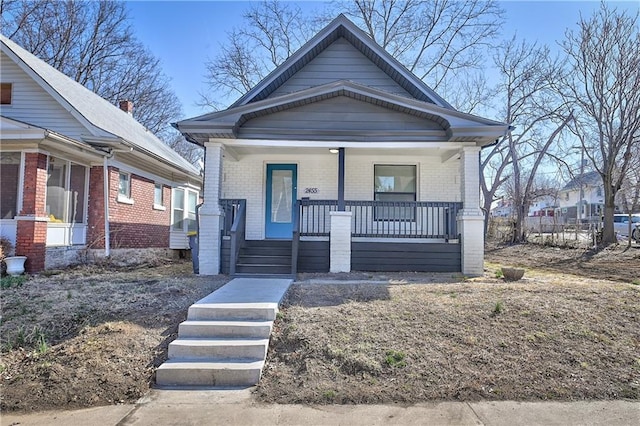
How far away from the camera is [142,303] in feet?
20.0

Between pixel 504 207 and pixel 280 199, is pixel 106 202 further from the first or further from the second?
pixel 504 207

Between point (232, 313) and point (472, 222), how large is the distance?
6126 millimetres

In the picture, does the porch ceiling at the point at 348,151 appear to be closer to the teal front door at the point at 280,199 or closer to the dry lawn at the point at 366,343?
the teal front door at the point at 280,199

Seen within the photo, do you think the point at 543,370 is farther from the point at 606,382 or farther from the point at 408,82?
the point at 408,82

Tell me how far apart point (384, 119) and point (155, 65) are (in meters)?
27.6

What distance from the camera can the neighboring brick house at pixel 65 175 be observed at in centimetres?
905

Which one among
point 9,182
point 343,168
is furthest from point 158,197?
point 343,168

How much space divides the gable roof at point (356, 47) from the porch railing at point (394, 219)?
3081 mm

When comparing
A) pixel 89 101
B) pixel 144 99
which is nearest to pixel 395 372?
pixel 89 101

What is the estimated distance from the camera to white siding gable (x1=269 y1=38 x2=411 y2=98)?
1149 cm

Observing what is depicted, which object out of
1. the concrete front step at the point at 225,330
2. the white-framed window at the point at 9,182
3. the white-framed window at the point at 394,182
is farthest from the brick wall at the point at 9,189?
the white-framed window at the point at 394,182

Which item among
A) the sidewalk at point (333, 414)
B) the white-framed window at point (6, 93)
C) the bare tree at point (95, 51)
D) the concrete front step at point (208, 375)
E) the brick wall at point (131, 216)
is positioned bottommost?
the sidewalk at point (333, 414)

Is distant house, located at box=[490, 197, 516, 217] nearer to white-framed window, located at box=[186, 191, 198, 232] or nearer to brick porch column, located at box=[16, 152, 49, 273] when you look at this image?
white-framed window, located at box=[186, 191, 198, 232]

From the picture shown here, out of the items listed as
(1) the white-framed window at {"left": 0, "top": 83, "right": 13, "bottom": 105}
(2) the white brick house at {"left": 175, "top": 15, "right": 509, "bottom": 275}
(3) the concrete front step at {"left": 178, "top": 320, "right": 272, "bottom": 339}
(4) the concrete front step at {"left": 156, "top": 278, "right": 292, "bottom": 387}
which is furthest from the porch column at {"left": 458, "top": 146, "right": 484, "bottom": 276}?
(1) the white-framed window at {"left": 0, "top": 83, "right": 13, "bottom": 105}
